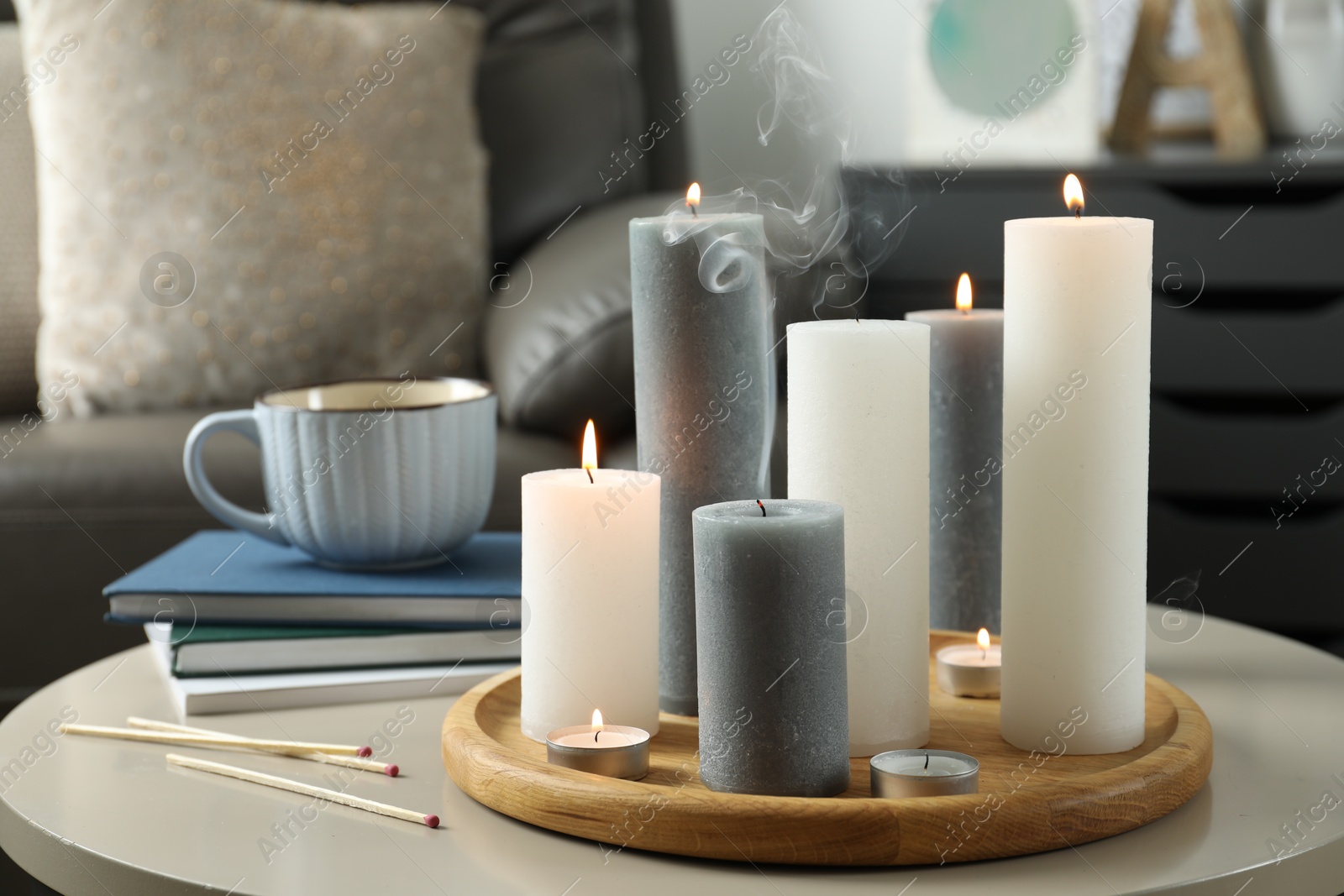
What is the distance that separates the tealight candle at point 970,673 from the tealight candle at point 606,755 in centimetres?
19

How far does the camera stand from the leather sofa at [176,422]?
4.33 feet

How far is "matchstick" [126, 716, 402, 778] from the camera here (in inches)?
23.9

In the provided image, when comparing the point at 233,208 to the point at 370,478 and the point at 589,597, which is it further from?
the point at 589,597

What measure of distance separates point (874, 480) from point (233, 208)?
1202mm

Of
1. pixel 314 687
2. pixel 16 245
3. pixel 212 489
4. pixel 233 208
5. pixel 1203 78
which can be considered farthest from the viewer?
pixel 1203 78

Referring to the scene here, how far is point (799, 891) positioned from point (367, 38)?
1434mm

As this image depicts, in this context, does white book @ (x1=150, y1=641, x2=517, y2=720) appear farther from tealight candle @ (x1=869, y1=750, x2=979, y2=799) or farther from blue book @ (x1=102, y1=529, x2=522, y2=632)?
tealight candle @ (x1=869, y1=750, x2=979, y2=799)

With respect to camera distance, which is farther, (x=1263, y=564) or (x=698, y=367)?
(x=1263, y=564)

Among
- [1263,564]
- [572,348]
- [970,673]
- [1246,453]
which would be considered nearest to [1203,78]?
[1246,453]

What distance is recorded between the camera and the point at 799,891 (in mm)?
468

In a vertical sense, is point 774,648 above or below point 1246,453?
above

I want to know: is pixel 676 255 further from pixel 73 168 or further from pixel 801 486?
pixel 73 168

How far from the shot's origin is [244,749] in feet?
2.09

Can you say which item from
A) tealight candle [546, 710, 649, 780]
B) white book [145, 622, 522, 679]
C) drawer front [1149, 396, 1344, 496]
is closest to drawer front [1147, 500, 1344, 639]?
drawer front [1149, 396, 1344, 496]
